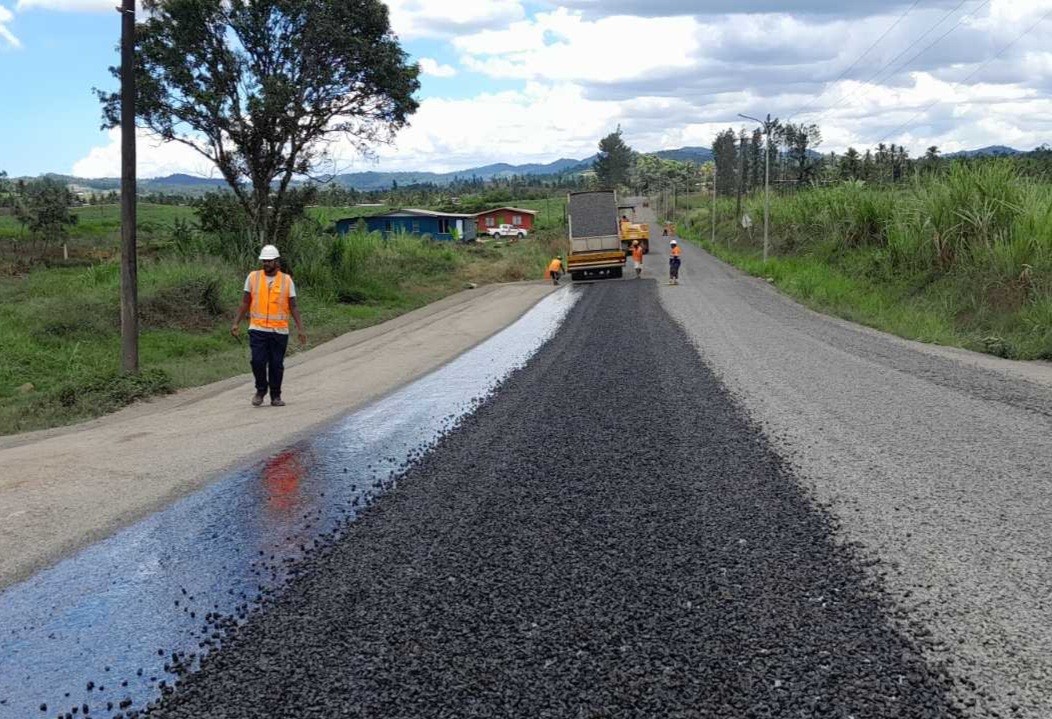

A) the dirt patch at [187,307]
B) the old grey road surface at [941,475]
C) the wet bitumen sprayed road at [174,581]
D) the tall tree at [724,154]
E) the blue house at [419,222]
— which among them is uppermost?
the tall tree at [724,154]

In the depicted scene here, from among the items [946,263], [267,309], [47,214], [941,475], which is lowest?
[941,475]

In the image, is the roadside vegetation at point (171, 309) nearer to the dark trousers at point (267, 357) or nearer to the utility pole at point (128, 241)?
the utility pole at point (128, 241)

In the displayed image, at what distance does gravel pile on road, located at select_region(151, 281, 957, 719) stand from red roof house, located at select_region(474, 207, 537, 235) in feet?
287

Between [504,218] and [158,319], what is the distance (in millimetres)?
78108

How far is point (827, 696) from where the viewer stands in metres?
3.50

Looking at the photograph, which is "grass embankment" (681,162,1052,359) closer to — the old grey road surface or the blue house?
the old grey road surface

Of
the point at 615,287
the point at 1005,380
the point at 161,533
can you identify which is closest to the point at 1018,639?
the point at 161,533

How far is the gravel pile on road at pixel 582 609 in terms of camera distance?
3.55 meters

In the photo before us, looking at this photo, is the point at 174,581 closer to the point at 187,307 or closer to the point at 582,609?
the point at 582,609

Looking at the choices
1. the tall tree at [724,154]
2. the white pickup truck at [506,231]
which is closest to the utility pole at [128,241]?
the white pickup truck at [506,231]

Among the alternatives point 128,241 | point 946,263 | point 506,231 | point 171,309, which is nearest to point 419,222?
point 506,231

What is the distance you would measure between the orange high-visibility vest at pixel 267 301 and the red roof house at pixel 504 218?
274 feet

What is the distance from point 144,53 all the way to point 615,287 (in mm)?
16586

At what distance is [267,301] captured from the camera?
1053cm
